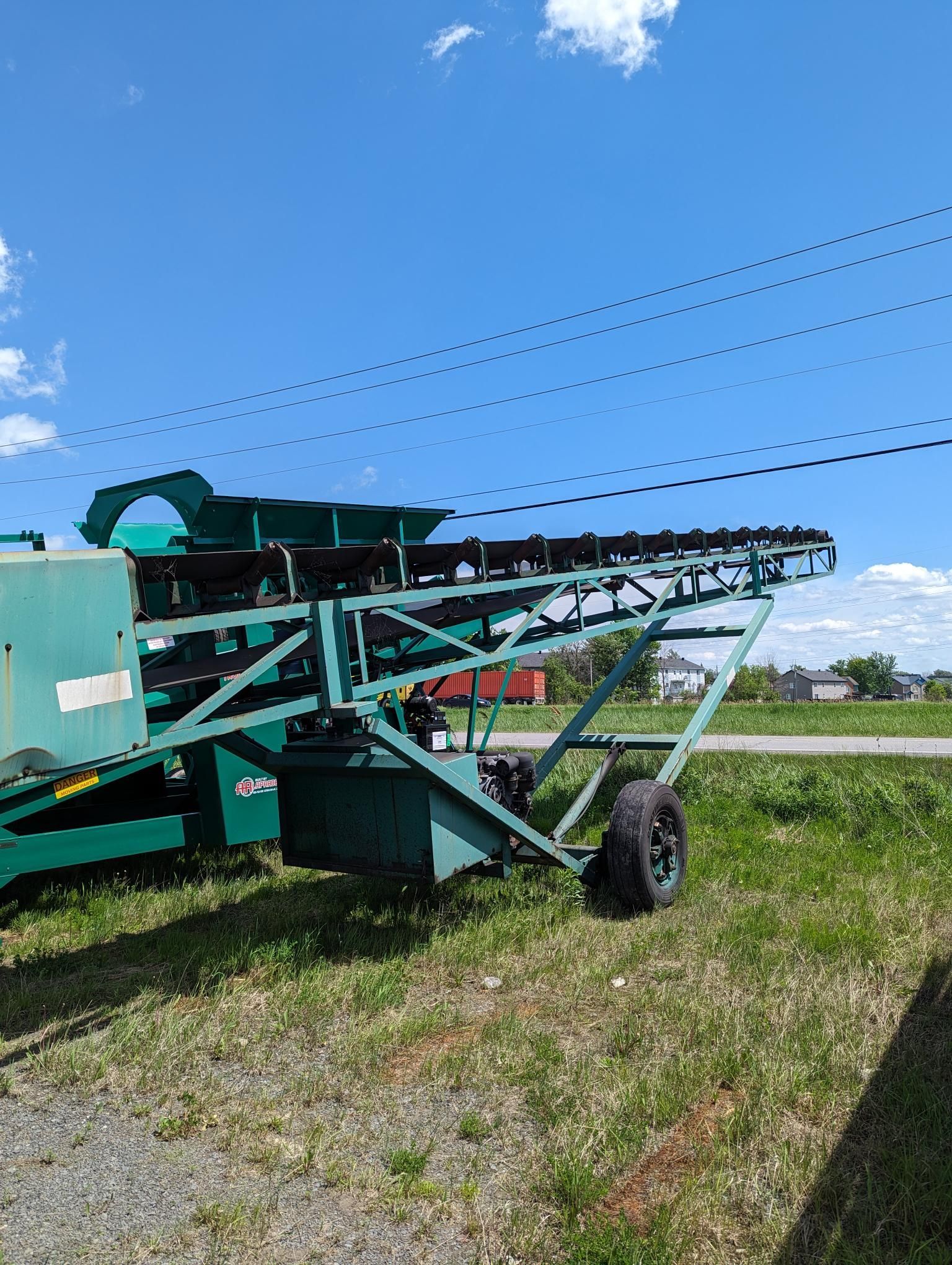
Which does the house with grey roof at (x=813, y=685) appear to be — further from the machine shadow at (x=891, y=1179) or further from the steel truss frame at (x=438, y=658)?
the machine shadow at (x=891, y=1179)

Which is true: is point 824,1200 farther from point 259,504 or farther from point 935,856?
point 259,504

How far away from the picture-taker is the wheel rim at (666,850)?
705 cm

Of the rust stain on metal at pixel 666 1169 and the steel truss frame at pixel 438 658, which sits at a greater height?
the steel truss frame at pixel 438 658

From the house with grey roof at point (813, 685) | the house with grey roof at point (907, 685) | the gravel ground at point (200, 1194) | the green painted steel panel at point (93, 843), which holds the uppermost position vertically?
the green painted steel panel at point (93, 843)

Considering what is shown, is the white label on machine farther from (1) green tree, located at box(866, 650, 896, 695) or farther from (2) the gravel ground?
(1) green tree, located at box(866, 650, 896, 695)

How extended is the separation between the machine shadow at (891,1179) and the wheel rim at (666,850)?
281 centimetres

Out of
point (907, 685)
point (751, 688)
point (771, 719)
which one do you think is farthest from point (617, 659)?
point (907, 685)

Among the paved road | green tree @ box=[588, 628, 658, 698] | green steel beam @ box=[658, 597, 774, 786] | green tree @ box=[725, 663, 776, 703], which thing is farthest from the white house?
green steel beam @ box=[658, 597, 774, 786]

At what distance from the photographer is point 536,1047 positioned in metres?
4.35

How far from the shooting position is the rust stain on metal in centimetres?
312

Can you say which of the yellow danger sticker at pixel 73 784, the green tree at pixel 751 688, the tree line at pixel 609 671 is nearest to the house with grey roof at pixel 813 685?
the tree line at pixel 609 671

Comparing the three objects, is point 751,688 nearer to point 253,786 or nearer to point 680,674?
point 680,674

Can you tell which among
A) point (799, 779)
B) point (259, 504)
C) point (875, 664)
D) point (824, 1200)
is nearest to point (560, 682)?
point (799, 779)

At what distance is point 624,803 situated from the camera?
6785mm
